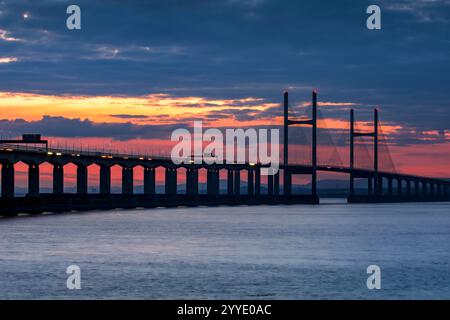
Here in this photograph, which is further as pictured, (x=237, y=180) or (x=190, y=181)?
(x=237, y=180)

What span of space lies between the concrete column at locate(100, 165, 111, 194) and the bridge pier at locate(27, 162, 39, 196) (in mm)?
25258

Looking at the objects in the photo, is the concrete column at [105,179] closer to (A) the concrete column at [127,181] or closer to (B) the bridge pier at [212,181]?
(A) the concrete column at [127,181]

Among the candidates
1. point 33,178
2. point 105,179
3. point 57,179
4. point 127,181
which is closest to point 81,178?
point 57,179

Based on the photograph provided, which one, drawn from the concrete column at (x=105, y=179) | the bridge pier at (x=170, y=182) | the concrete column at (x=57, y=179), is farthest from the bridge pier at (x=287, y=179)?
the concrete column at (x=57, y=179)

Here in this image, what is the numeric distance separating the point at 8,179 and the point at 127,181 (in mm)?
40209

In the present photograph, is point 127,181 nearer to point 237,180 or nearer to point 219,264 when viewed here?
point 237,180

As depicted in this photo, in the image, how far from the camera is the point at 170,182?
534 ft

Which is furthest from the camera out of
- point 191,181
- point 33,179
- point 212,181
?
point 212,181

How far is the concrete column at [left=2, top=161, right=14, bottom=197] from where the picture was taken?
359ft

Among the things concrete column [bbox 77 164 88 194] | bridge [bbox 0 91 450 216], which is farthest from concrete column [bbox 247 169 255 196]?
concrete column [bbox 77 164 88 194]

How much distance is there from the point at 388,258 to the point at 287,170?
4872 inches

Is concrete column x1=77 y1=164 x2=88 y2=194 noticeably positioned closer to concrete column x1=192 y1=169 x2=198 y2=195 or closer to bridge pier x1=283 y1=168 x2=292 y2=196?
concrete column x1=192 y1=169 x2=198 y2=195

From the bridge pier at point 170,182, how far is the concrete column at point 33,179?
1889 inches
